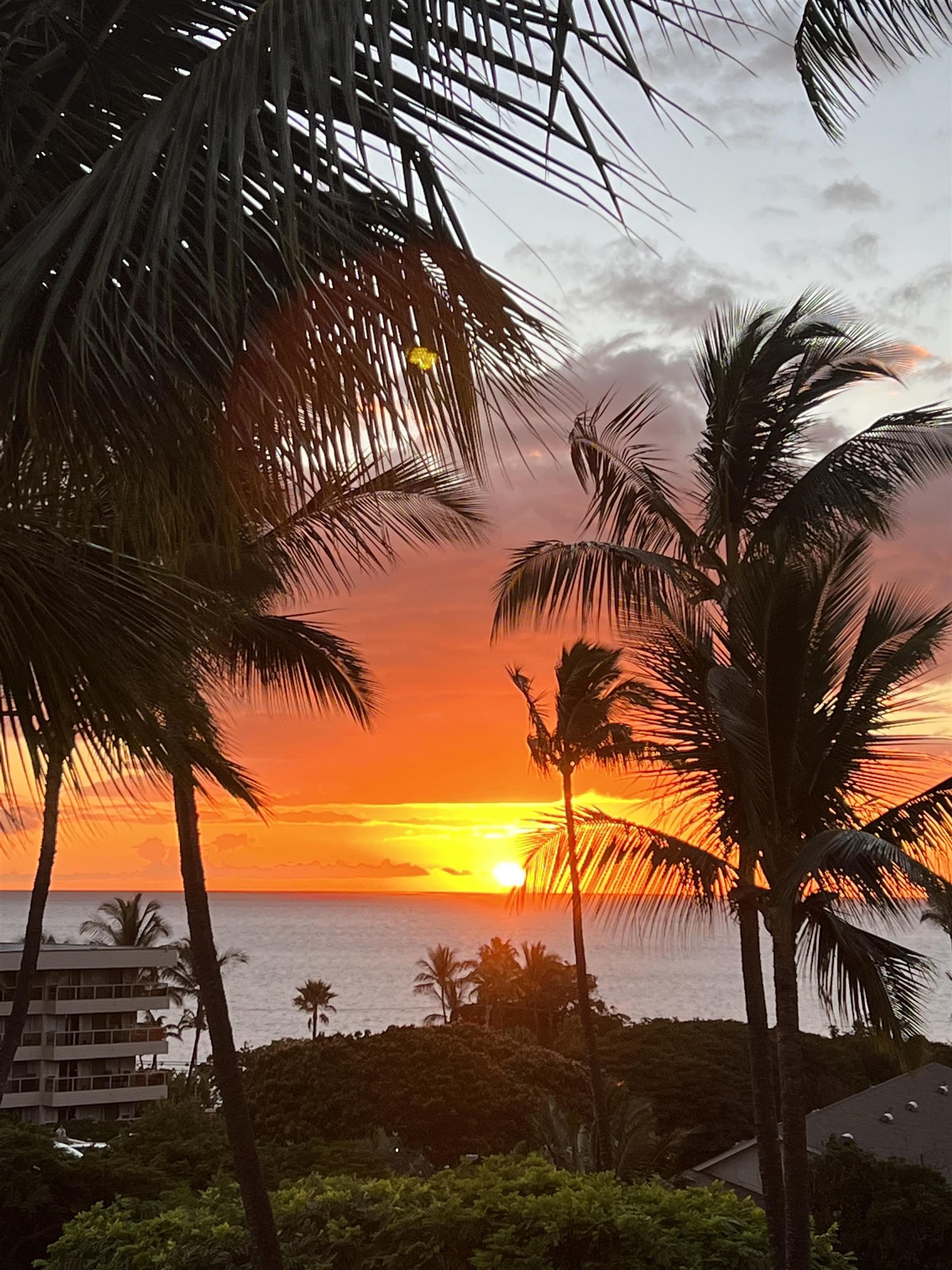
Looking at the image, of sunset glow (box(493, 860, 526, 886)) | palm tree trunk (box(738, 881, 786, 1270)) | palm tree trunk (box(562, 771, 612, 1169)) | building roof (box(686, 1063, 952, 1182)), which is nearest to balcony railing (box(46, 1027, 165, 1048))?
building roof (box(686, 1063, 952, 1182))

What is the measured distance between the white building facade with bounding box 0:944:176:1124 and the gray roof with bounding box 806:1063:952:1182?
2569 centimetres

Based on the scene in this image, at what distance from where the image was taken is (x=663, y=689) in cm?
970

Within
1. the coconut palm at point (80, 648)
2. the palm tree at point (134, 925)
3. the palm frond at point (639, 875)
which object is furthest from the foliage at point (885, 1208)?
the palm tree at point (134, 925)

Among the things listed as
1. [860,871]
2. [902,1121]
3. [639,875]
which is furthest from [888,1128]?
[860,871]

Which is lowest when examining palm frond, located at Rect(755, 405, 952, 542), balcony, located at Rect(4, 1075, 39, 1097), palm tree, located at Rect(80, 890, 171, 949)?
balcony, located at Rect(4, 1075, 39, 1097)

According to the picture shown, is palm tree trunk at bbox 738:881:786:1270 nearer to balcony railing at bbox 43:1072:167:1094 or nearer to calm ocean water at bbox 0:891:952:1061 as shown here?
balcony railing at bbox 43:1072:167:1094

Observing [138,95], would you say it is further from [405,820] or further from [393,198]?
[405,820]

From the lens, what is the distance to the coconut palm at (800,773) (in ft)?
28.9

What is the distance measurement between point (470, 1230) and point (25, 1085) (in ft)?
133

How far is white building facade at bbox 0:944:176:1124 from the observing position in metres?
43.1

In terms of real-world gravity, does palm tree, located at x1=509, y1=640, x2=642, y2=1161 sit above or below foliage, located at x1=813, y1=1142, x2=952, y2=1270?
above

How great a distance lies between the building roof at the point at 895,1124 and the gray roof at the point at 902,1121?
1cm

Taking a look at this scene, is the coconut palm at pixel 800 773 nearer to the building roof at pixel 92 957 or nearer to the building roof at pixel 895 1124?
the building roof at pixel 895 1124

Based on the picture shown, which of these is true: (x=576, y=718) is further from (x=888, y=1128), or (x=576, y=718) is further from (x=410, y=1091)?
(x=410, y=1091)
